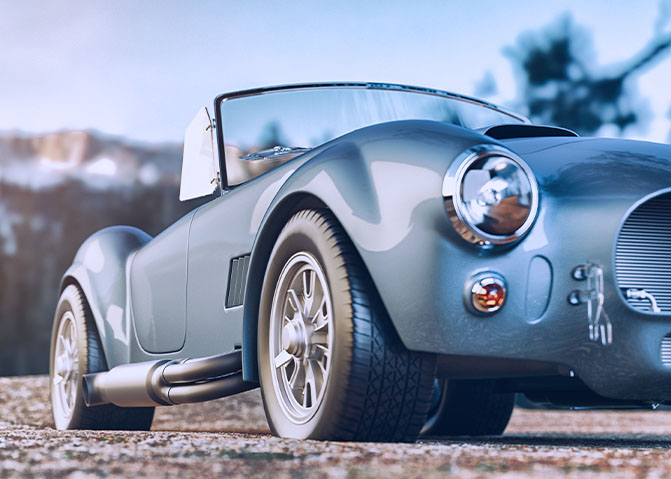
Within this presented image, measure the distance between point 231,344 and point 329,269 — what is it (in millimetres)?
885

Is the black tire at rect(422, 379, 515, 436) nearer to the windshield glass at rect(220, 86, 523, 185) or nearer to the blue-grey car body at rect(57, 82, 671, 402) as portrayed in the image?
the windshield glass at rect(220, 86, 523, 185)

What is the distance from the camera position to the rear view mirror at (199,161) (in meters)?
4.09

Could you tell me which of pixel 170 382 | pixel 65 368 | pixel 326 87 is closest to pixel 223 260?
pixel 170 382

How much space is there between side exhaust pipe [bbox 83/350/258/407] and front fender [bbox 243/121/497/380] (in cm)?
83

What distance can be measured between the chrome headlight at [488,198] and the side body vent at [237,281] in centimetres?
108

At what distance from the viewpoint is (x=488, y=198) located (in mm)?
2459

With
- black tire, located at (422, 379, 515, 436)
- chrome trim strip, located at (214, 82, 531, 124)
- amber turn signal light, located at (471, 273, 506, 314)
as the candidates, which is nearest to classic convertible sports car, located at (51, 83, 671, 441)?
amber turn signal light, located at (471, 273, 506, 314)

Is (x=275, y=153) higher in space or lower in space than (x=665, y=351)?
higher

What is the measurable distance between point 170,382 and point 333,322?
4.05 feet

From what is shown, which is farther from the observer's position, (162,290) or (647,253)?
(162,290)

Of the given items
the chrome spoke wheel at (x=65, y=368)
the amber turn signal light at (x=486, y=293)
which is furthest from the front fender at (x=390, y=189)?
the chrome spoke wheel at (x=65, y=368)

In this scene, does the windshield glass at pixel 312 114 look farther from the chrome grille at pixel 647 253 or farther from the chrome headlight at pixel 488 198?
the chrome headlight at pixel 488 198

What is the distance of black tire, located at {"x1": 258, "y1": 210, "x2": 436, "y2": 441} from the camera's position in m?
2.52

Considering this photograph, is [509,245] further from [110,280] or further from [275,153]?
[110,280]
